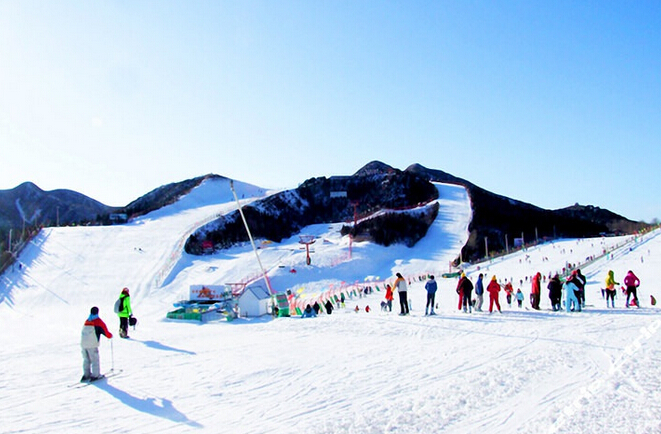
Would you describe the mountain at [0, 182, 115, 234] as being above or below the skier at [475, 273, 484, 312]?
above

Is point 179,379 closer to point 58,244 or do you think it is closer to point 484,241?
point 58,244

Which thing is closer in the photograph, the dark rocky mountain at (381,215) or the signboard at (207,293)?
the signboard at (207,293)

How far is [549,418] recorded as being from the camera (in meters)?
5.49

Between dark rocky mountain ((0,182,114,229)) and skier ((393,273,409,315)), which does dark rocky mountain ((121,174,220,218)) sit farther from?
skier ((393,273,409,315))

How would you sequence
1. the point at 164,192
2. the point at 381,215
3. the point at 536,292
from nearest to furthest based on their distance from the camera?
the point at 536,292
the point at 381,215
the point at 164,192

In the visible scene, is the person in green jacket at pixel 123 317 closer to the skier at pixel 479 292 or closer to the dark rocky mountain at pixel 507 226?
the skier at pixel 479 292

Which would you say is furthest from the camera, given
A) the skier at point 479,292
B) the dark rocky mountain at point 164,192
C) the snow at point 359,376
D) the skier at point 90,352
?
the dark rocky mountain at point 164,192

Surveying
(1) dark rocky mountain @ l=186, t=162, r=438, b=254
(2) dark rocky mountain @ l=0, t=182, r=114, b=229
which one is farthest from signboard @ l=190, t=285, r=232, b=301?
(2) dark rocky mountain @ l=0, t=182, r=114, b=229

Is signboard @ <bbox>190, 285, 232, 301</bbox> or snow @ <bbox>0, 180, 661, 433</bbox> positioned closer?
snow @ <bbox>0, 180, 661, 433</bbox>

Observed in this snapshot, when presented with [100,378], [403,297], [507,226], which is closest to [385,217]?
[507,226]

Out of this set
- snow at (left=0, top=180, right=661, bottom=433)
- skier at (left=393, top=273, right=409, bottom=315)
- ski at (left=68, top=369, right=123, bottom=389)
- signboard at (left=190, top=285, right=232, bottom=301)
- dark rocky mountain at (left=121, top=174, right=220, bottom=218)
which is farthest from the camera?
dark rocky mountain at (left=121, top=174, right=220, bottom=218)

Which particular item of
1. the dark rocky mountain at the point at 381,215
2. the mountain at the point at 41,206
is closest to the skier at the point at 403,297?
the dark rocky mountain at the point at 381,215

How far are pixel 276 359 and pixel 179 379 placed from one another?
6.04 ft

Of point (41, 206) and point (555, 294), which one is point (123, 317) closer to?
point (555, 294)
